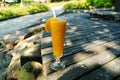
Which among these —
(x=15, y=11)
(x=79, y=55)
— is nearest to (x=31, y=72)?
(x=79, y=55)

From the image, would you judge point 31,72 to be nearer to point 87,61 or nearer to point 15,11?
point 87,61

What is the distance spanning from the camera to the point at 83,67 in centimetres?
242

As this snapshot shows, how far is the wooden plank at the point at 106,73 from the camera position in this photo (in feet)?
7.16

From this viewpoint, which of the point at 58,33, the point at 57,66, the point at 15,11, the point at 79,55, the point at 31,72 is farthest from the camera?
the point at 15,11

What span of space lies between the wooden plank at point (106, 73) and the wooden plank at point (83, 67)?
68 mm

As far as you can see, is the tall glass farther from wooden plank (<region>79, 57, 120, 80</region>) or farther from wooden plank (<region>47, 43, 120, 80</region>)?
wooden plank (<region>79, 57, 120, 80</region>)

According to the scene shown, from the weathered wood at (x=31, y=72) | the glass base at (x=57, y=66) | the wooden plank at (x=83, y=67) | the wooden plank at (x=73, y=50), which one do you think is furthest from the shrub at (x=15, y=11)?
the glass base at (x=57, y=66)

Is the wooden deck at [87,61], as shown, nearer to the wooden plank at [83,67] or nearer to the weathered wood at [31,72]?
the wooden plank at [83,67]


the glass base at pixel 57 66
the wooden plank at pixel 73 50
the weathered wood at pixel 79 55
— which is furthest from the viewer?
the wooden plank at pixel 73 50

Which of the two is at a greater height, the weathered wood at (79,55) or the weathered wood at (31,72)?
the weathered wood at (79,55)

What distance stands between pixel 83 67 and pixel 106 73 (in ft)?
0.85

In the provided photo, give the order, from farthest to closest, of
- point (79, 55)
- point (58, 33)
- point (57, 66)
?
point (79, 55) < point (57, 66) < point (58, 33)

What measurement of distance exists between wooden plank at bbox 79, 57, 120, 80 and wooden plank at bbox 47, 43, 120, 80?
0.22 feet

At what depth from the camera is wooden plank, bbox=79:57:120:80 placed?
2.18 meters
